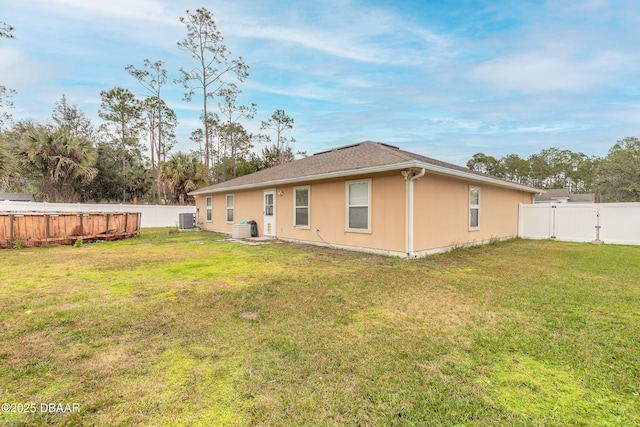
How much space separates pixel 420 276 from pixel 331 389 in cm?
380

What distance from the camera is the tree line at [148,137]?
53.3 ft

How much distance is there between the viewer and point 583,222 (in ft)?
33.7

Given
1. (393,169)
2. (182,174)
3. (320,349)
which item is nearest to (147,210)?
(182,174)

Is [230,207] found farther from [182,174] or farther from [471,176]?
[471,176]

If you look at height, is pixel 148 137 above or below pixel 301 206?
above

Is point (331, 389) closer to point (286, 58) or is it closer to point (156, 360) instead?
point (156, 360)

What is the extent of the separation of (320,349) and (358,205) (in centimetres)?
579

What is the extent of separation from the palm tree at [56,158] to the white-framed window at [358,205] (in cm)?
1651

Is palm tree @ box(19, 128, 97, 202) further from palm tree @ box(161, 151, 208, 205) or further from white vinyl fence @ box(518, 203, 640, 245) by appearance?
white vinyl fence @ box(518, 203, 640, 245)

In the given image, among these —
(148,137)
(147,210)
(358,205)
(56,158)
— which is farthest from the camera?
(148,137)

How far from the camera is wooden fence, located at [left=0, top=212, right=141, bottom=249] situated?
8.70m

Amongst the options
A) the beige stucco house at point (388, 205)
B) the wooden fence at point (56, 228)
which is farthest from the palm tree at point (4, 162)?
the beige stucco house at point (388, 205)

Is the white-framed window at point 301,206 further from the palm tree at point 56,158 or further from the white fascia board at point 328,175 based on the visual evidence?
the palm tree at point 56,158

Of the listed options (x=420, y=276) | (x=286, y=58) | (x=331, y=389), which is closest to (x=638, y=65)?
(x=420, y=276)
